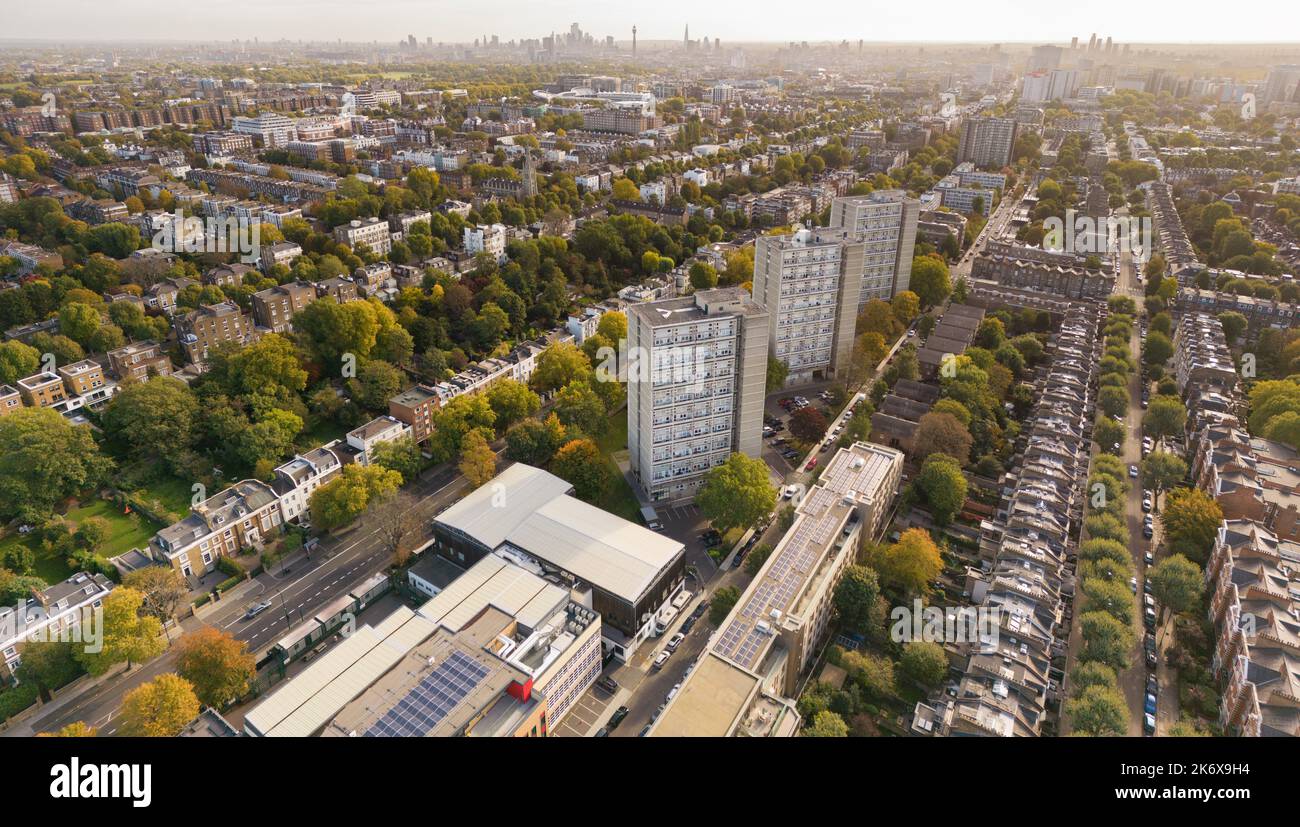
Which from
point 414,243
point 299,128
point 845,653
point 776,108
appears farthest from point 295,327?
point 776,108

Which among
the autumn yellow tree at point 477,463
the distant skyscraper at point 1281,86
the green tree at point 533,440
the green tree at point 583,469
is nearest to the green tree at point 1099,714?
the green tree at point 583,469

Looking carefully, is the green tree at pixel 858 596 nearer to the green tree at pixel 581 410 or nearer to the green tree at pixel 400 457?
the green tree at pixel 581 410

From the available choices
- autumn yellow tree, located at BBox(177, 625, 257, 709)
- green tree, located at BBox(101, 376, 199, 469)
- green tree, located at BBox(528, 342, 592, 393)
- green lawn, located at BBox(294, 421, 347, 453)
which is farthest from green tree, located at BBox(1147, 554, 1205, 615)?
green tree, located at BBox(101, 376, 199, 469)

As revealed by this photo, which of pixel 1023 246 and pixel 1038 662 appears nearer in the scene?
pixel 1038 662

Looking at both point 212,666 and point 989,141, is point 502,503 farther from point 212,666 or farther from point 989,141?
point 989,141
